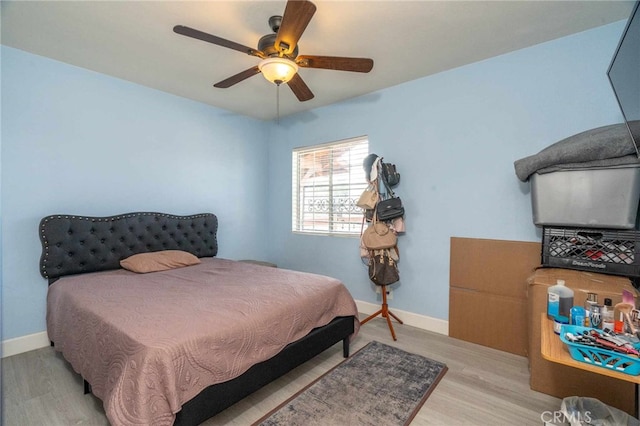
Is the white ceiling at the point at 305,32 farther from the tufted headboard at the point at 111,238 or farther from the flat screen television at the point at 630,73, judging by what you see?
the tufted headboard at the point at 111,238

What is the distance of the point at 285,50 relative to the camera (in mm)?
1826

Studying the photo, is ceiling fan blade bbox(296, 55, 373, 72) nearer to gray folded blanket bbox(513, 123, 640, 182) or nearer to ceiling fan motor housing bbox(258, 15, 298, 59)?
ceiling fan motor housing bbox(258, 15, 298, 59)

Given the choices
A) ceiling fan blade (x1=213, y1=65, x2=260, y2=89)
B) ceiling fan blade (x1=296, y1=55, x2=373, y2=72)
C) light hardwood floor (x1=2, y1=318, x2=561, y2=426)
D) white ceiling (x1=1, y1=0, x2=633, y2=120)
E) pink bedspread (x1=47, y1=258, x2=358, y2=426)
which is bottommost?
light hardwood floor (x1=2, y1=318, x2=561, y2=426)

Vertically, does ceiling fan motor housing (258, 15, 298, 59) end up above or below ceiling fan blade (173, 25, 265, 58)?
above

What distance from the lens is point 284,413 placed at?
1741 millimetres

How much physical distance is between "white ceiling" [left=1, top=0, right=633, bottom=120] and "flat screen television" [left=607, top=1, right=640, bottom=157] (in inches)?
32.1

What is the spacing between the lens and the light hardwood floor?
1.70 meters

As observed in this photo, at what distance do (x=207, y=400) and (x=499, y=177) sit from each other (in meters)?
2.72

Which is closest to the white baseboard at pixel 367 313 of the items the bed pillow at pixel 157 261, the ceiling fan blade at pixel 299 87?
the bed pillow at pixel 157 261

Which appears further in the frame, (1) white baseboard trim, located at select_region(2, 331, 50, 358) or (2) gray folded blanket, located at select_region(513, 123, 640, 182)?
(1) white baseboard trim, located at select_region(2, 331, 50, 358)

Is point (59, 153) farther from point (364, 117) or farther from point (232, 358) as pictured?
point (364, 117)

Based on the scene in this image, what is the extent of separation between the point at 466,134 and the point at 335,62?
1.52 metres

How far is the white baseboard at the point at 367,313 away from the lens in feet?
7.84

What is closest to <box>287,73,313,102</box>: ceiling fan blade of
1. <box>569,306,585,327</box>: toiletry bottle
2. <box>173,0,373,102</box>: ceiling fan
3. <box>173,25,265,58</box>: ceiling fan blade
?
<box>173,0,373,102</box>: ceiling fan
